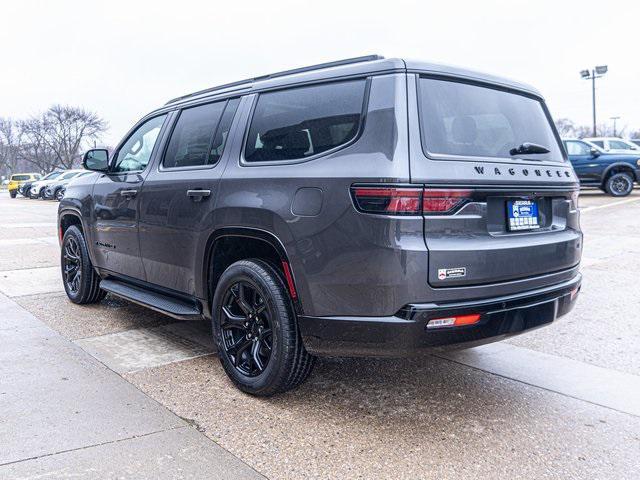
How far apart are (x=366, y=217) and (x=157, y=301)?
2.18 meters

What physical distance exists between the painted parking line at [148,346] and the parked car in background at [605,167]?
51.0 ft

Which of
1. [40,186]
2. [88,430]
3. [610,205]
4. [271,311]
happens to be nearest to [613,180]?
[610,205]

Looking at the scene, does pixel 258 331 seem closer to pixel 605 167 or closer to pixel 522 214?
pixel 522 214

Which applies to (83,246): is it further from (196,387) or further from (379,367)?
(379,367)

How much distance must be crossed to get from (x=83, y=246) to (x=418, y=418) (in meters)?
3.85

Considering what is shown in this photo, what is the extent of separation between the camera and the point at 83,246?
5.57 m

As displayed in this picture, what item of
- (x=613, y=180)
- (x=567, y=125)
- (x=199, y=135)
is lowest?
(x=613, y=180)

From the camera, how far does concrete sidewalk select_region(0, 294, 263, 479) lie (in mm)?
2625

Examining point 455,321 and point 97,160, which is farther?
point 97,160

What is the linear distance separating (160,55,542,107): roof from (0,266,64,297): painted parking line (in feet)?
12.6

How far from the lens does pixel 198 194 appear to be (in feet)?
12.4

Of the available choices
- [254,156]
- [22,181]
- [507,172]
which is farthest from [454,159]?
[22,181]

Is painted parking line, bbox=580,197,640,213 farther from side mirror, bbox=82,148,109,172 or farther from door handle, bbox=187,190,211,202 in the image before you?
door handle, bbox=187,190,211,202

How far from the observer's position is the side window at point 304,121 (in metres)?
3.03
